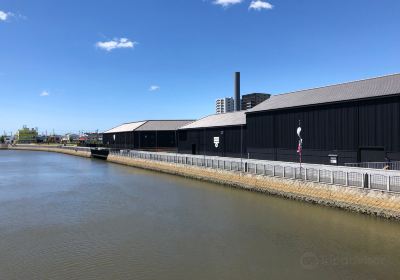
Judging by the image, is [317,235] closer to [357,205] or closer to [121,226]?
[357,205]

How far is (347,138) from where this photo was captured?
126 ft

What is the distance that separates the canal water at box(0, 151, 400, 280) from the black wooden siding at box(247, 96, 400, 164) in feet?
36.4

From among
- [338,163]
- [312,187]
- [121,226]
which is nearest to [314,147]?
[338,163]

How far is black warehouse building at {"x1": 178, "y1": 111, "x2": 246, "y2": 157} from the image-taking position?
5616cm

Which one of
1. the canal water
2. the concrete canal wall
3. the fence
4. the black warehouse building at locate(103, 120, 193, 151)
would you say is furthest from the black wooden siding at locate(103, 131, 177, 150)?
the canal water

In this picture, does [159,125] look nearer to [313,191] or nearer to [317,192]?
[313,191]

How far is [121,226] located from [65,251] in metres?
5.65

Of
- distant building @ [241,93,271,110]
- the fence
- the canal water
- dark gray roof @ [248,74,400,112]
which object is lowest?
the canal water

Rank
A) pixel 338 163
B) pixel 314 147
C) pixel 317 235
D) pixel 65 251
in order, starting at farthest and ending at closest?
pixel 314 147, pixel 338 163, pixel 317 235, pixel 65 251

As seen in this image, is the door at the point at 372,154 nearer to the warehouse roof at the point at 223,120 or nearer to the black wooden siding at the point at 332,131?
the black wooden siding at the point at 332,131

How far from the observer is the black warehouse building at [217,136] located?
56156 mm

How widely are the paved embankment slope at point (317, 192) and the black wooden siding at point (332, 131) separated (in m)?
8.20

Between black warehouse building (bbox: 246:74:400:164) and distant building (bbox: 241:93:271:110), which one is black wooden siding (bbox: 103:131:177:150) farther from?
distant building (bbox: 241:93:271:110)

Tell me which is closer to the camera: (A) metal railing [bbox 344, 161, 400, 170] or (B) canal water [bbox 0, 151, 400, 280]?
(B) canal water [bbox 0, 151, 400, 280]
